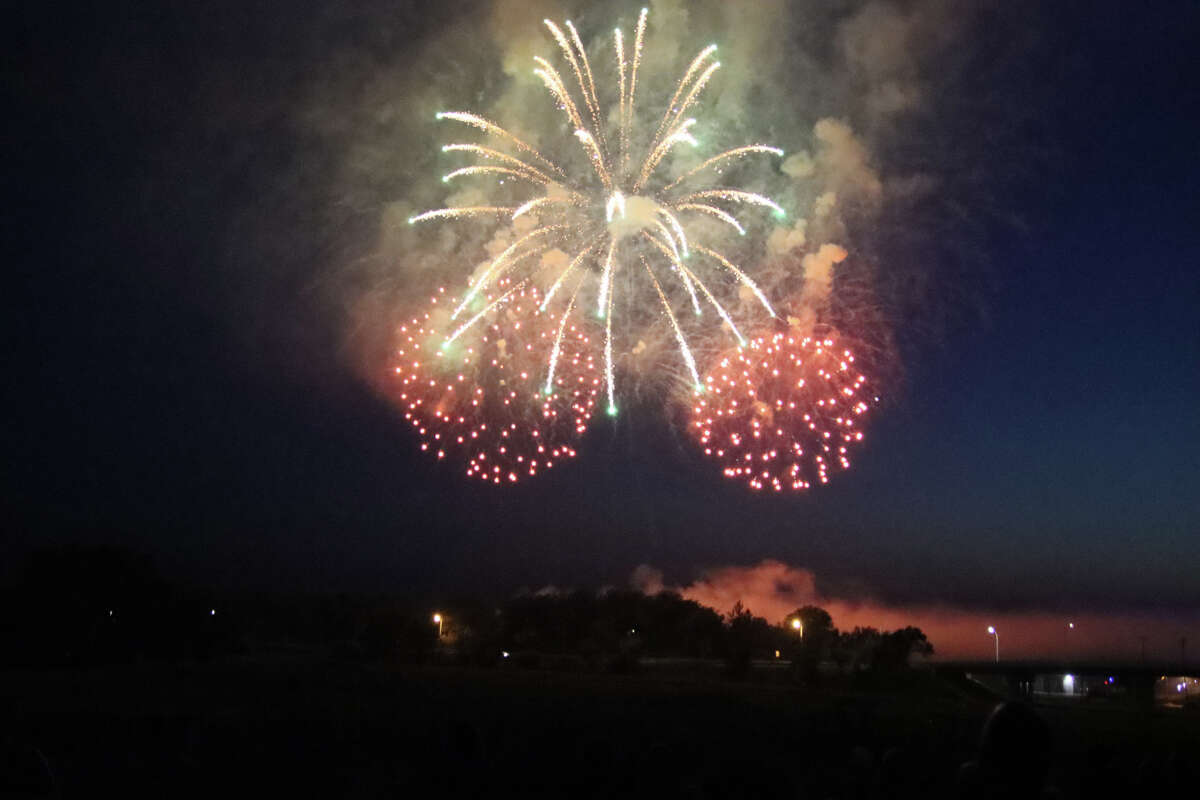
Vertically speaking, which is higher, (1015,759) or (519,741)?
(1015,759)

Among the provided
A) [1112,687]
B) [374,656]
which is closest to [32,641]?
[374,656]

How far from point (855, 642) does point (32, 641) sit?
35060mm

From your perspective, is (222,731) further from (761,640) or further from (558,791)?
(761,640)

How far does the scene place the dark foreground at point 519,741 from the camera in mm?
8359

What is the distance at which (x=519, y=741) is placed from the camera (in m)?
12.4

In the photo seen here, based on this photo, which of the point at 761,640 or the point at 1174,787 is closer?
the point at 1174,787

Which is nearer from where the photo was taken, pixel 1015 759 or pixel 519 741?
pixel 1015 759

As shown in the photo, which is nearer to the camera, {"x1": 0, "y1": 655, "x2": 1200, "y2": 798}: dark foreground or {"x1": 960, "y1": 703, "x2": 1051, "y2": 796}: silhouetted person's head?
{"x1": 960, "y1": 703, "x2": 1051, "y2": 796}: silhouetted person's head

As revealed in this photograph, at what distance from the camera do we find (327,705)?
17797 mm

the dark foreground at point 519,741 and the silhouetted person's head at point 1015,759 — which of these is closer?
the silhouetted person's head at point 1015,759

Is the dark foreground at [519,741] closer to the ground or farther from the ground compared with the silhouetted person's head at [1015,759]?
closer to the ground

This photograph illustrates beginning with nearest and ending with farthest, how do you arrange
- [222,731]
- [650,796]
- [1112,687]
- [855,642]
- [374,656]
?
[650,796] → [222,731] → [374,656] → [855,642] → [1112,687]

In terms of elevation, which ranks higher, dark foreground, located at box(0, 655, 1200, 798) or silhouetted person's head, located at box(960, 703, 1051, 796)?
silhouetted person's head, located at box(960, 703, 1051, 796)

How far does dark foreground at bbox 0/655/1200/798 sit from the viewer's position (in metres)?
8.36
